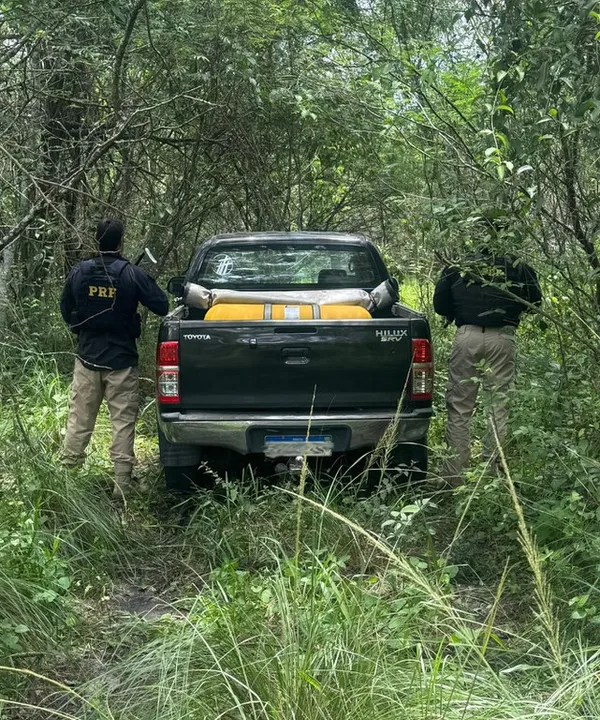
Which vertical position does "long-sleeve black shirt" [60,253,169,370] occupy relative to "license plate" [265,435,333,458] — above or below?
above

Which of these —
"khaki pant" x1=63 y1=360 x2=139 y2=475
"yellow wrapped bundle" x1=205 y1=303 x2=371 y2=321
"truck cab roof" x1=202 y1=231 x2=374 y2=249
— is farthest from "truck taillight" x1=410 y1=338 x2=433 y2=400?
"khaki pant" x1=63 y1=360 x2=139 y2=475

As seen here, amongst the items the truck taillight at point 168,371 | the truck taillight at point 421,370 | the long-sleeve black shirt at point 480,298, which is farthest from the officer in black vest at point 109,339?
the long-sleeve black shirt at point 480,298

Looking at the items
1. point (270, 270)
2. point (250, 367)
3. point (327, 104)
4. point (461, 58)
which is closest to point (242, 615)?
point (250, 367)

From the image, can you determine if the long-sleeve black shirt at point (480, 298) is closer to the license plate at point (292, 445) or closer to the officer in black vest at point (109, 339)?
the license plate at point (292, 445)

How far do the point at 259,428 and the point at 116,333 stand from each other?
147 cm

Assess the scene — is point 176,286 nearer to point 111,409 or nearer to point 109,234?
point 109,234

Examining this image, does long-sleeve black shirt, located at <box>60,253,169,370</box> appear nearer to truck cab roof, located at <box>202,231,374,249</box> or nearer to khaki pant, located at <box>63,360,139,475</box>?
khaki pant, located at <box>63,360,139,475</box>

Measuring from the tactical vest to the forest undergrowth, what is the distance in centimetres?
79

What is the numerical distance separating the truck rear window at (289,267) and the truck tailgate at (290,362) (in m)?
1.61

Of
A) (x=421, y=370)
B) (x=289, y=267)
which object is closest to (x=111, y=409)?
(x=289, y=267)

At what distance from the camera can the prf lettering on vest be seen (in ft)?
19.6

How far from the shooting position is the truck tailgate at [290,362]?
5.33 meters

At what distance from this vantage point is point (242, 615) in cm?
320

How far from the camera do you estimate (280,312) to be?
20.3ft
